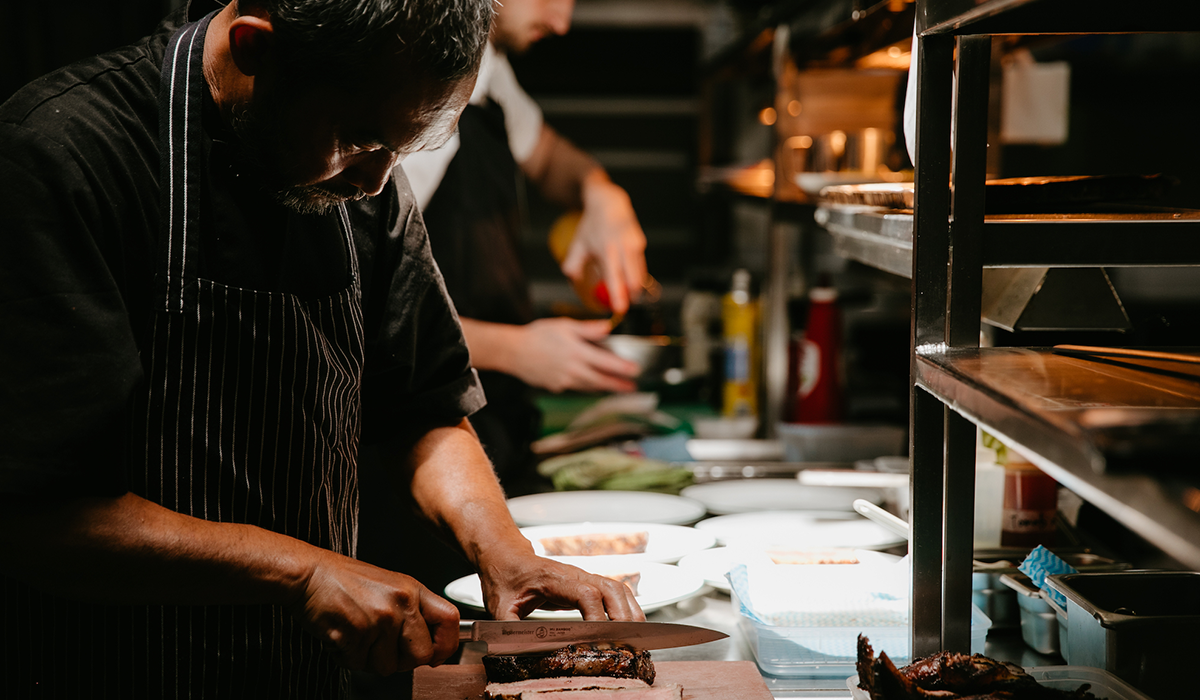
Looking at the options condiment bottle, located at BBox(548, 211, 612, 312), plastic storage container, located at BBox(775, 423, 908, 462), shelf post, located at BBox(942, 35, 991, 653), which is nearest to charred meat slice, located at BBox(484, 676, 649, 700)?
shelf post, located at BBox(942, 35, 991, 653)

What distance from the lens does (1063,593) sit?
4.31ft

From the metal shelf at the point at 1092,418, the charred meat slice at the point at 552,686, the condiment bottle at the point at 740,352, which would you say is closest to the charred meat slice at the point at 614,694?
the charred meat slice at the point at 552,686

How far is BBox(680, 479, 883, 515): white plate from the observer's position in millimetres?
2283

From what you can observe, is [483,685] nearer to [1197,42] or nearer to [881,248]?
[881,248]

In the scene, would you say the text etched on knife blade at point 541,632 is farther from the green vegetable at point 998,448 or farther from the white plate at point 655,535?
the green vegetable at point 998,448

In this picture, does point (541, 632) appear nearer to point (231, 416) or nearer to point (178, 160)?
point (231, 416)

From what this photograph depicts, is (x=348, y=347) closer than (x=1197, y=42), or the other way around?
(x=348, y=347)

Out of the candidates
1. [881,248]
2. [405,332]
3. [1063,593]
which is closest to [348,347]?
[405,332]

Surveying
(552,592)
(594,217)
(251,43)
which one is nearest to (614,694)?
(552,592)

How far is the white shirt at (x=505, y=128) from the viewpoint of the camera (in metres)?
2.42

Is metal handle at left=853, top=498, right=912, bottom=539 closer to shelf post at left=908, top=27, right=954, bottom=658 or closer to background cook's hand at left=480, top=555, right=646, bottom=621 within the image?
shelf post at left=908, top=27, right=954, bottom=658

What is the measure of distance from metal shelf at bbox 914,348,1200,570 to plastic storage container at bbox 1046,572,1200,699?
15.1 inches

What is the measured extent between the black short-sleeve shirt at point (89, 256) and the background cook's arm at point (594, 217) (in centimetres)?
188

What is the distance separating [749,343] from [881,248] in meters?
2.29
